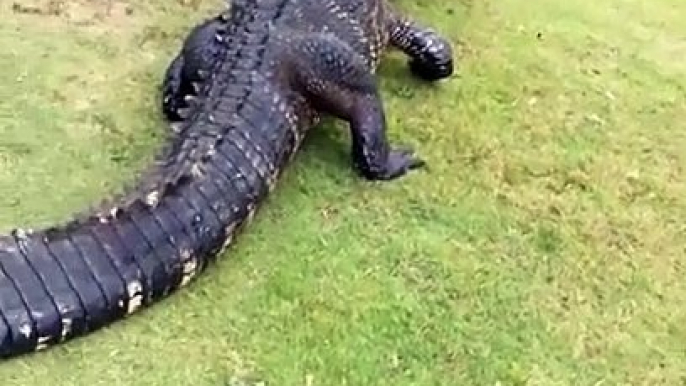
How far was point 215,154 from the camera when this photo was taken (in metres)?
3.06

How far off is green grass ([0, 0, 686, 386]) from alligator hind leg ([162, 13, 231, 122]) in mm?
54

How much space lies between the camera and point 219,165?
3.04 m

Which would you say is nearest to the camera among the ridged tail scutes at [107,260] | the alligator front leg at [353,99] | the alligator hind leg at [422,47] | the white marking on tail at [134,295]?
the ridged tail scutes at [107,260]

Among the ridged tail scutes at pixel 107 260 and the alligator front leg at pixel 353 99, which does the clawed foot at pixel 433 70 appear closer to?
the alligator front leg at pixel 353 99

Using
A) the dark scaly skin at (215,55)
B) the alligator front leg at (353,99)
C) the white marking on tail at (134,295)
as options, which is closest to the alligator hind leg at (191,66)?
the dark scaly skin at (215,55)

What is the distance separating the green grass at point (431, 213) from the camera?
9.10ft

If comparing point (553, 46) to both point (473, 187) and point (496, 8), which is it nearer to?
point (496, 8)

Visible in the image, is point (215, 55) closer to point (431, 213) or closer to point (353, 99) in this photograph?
point (353, 99)

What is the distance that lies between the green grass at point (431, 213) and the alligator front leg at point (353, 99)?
6 centimetres

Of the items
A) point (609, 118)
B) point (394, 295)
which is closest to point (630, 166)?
point (609, 118)

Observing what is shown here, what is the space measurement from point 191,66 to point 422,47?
726 mm

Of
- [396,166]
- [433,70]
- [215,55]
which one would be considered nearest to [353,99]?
[396,166]

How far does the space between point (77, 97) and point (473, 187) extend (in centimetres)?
105

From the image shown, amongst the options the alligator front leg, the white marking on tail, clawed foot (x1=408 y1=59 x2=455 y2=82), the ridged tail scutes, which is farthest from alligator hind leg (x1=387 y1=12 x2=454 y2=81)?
the white marking on tail
